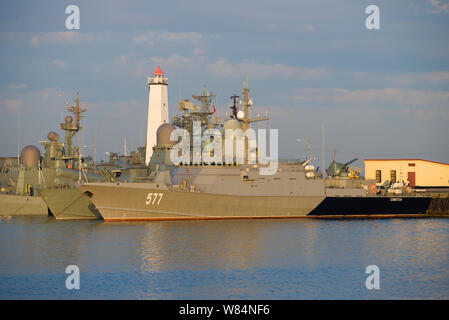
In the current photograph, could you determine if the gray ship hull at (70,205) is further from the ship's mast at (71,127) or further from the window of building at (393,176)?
the window of building at (393,176)

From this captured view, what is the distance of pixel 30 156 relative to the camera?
165 feet

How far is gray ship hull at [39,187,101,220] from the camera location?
130ft

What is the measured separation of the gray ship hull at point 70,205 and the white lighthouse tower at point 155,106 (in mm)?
14764

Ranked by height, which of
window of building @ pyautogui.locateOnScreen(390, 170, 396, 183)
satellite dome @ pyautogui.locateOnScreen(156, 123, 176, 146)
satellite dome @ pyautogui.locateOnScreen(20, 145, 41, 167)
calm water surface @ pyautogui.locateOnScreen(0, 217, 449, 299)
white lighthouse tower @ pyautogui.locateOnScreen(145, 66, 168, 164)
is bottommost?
calm water surface @ pyautogui.locateOnScreen(0, 217, 449, 299)

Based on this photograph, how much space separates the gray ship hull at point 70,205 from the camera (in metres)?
39.8

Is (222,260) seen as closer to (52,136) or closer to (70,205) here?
(70,205)

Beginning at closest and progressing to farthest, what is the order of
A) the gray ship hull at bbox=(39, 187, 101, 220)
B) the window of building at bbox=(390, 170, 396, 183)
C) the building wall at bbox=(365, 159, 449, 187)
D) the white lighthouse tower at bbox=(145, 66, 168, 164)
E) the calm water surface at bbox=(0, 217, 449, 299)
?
the calm water surface at bbox=(0, 217, 449, 299), the gray ship hull at bbox=(39, 187, 101, 220), the white lighthouse tower at bbox=(145, 66, 168, 164), the building wall at bbox=(365, 159, 449, 187), the window of building at bbox=(390, 170, 396, 183)

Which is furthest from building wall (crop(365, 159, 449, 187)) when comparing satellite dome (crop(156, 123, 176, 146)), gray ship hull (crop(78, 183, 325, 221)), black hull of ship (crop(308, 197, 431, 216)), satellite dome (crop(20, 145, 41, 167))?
satellite dome (crop(20, 145, 41, 167))

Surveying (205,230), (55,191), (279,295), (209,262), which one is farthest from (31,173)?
(279,295)

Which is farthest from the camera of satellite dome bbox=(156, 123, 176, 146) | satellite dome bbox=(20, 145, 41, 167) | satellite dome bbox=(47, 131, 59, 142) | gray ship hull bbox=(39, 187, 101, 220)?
satellite dome bbox=(47, 131, 59, 142)

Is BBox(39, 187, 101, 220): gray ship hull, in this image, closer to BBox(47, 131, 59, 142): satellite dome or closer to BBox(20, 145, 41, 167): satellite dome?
BBox(20, 145, 41, 167): satellite dome

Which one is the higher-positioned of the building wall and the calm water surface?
the building wall

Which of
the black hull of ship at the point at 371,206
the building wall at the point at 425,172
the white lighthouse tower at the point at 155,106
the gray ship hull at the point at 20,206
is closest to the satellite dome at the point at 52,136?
the gray ship hull at the point at 20,206

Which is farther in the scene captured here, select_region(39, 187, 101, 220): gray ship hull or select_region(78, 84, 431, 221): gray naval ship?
select_region(39, 187, 101, 220): gray ship hull
